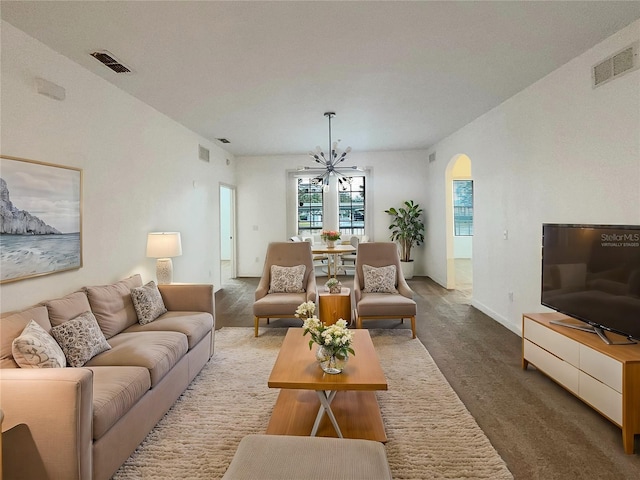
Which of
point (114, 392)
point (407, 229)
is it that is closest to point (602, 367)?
point (114, 392)

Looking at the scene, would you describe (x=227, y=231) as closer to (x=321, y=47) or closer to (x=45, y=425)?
(x=321, y=47)

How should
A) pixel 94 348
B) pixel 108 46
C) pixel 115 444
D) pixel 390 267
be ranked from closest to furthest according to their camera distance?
pixel 115 444 → pixel 94 348 → pixel 108 46 → pixel 390 267

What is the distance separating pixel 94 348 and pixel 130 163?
2.29 m

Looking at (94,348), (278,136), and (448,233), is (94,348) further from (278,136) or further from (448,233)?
(448,233)

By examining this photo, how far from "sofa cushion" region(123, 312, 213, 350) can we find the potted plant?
5.29 meters

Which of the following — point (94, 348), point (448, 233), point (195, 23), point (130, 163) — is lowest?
point (94, 348)

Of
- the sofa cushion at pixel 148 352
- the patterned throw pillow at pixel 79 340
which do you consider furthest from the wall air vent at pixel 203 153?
the patterned throw pillow at pixel 79 340

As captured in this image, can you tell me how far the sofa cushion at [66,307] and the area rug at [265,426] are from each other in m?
0.99

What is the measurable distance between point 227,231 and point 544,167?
8795 mm

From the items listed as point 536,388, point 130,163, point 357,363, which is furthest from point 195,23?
point 536,388

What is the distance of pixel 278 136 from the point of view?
21.3ft

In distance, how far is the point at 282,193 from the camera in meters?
8.55

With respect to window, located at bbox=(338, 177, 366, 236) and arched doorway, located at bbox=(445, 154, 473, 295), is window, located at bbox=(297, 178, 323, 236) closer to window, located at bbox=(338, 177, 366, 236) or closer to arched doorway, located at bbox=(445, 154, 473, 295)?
window, located at bbox=(338, 177, 366, 236)

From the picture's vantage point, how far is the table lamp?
165 inches
